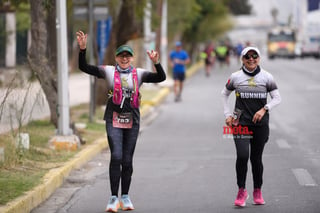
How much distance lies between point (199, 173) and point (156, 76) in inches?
123

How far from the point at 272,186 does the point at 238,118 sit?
173 cm

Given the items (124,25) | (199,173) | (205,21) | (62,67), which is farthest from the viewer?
(205,21)

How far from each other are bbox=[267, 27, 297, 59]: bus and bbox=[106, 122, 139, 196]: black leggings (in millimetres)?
72265

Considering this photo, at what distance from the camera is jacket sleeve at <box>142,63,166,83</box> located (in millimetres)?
8547

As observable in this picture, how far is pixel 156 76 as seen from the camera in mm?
8641

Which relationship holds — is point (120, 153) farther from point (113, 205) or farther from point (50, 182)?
point (50, 182)

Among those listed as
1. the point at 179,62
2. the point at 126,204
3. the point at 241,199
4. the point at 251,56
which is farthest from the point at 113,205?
the point at 179,62

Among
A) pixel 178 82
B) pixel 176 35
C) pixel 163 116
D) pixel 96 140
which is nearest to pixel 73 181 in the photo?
pixel 96 140

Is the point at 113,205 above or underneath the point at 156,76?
underneath

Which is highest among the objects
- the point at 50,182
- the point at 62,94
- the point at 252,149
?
the point at 252,149

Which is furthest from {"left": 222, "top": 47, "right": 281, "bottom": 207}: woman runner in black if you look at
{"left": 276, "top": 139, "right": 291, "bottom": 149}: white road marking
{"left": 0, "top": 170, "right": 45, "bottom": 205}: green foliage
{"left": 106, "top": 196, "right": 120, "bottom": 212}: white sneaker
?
{"left": 276, "top": 139, "right": 291, "bottom": 149}: white road marking

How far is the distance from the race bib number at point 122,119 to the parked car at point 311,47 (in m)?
66.4

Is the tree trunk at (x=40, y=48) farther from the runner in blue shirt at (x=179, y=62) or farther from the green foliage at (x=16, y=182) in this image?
the runner in blue shirt at (x=179, y=62)

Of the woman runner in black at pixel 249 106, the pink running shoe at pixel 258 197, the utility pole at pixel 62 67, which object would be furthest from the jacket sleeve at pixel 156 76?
the utility pole at pixel 62 67
